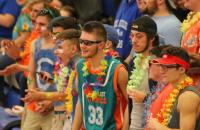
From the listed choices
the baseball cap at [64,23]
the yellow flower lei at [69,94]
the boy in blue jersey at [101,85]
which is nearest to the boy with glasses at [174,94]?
the boy in blue jersey at [101,85]

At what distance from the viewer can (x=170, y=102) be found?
4.84 meters

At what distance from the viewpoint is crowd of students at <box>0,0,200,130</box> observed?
4.85 meters

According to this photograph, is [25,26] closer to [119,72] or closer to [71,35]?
[71,35]

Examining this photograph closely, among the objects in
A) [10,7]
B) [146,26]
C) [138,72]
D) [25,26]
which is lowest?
[138,72]

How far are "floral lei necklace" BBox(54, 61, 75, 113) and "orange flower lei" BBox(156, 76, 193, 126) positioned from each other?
1435 millimetres

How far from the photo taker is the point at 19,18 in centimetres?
909

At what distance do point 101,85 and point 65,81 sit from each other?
76 centimetres

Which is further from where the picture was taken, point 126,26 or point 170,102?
point 126,26

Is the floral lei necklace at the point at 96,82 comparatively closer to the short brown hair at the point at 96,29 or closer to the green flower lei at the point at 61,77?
the short brown hair at the point at 96,29

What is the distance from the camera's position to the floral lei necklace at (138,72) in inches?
222

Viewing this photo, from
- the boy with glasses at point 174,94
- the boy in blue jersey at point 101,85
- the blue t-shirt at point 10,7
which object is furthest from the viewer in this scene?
the blue t-shirt at point 10,7

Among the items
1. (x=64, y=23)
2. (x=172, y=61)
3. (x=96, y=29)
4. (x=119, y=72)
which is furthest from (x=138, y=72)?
(x=64, y=23)

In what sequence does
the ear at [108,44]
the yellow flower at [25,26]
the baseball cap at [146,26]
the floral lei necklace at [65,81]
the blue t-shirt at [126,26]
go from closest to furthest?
the baseball cap at [146,26]
the ear at [108,44]
the floral lei necklace at [65,81]
the blue t-shirt at [126,26]
the yellow flower at [25,26]

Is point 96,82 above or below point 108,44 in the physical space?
below
